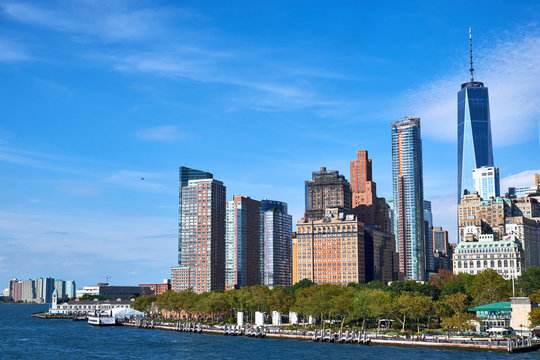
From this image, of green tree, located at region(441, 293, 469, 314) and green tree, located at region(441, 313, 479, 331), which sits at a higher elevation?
green tree, located at region(441, 293, 469, 314)

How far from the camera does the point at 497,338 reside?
14962cm

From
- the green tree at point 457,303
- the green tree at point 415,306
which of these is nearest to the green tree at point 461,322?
the green tree at point 415,306

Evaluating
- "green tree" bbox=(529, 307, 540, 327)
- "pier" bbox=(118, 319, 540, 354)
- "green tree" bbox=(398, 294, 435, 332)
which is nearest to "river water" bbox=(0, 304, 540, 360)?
"pier" bbox=(118, 319, 540, 354)

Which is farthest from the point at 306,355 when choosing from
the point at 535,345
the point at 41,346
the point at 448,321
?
the point at 41,346

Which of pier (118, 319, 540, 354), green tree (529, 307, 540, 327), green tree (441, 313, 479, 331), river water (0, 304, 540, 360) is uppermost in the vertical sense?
green tree (529, 307, 540, 327)

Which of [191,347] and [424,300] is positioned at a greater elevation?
[424,300]

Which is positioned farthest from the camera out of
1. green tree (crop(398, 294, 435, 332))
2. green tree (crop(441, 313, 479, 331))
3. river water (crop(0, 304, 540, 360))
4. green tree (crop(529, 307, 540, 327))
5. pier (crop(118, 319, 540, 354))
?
green tree (crop(398, 294, 435, 332))

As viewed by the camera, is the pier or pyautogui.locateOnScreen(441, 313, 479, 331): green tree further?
pyautogui.locateOnScreen(441, 313, 479, 331): green tree

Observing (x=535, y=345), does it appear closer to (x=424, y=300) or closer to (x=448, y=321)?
(x=448, y=321)

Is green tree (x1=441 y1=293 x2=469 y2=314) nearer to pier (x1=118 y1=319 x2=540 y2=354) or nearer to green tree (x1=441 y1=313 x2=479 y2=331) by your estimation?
green tree (x1=441 y1=313 x2=479 y2=331)

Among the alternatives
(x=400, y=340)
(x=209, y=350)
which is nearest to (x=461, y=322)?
(x=400, y=340)

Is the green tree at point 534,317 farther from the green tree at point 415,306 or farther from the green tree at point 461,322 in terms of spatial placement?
the green tree at point 415,306

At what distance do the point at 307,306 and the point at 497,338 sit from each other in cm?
6458

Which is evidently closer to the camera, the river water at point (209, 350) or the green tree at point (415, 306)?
the river water at point (209, 350)
